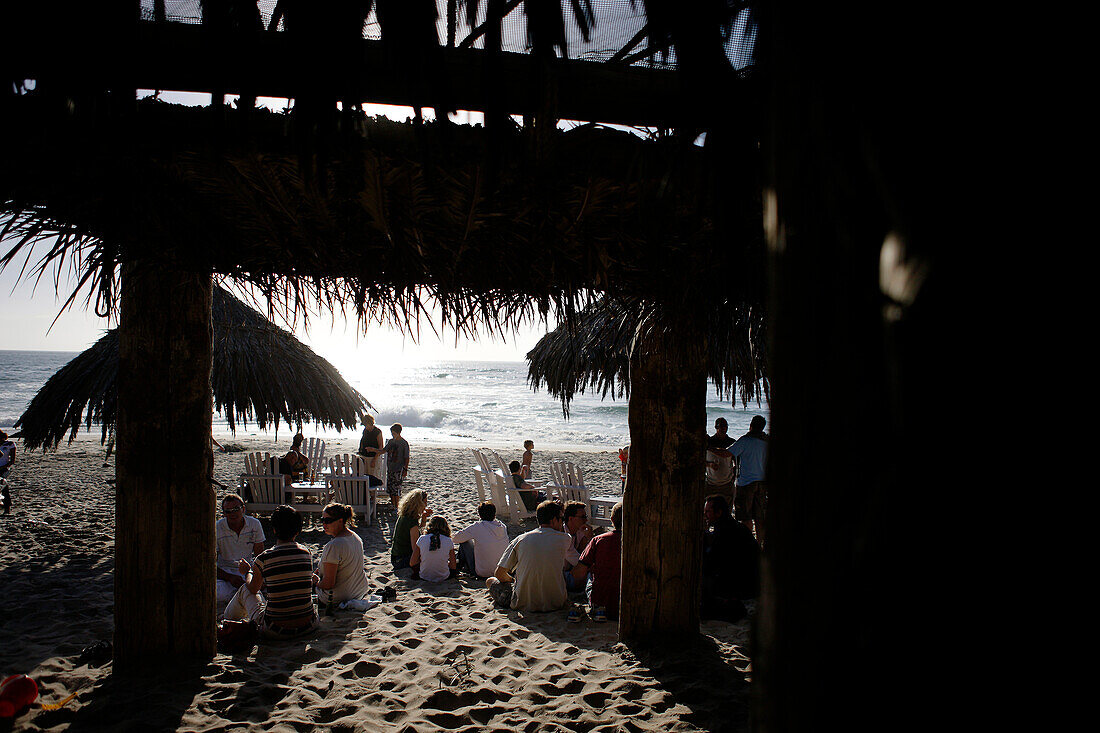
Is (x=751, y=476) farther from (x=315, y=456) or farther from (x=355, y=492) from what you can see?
(x=315, y=456)

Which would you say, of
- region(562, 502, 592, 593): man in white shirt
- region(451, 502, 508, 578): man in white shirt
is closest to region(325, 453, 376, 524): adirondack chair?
region(451, 502, 508, 578): man in white shirt

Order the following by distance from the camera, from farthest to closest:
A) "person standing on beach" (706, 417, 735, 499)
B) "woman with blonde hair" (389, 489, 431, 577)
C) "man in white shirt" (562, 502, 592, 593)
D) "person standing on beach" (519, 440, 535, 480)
→ "person standing on beach" (519, 440, 535, 480) → "person standing on beach" (706, 417, 735, 499) → "woman with blonde hair" (389, 489, 431, 577) → "man in white shirt" (562, 502, 592, 593)

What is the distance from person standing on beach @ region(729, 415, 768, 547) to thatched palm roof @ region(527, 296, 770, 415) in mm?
645

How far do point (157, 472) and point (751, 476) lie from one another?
19.2 feet

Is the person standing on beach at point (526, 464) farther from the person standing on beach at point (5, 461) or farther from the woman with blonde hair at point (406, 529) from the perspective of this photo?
the person standing on beach at point (5, 461)

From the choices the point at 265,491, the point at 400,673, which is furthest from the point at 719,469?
the point at 265,491

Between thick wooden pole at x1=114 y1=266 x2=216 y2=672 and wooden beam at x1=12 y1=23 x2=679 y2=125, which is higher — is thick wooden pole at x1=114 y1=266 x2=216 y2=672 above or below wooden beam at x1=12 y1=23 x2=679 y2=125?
below

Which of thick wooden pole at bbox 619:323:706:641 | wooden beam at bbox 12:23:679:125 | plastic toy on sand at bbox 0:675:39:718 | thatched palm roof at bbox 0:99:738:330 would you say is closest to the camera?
wooden beam at bbox 12:23:679:125

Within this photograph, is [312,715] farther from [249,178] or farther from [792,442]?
[792,442]

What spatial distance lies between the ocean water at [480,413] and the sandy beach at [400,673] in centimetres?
1335

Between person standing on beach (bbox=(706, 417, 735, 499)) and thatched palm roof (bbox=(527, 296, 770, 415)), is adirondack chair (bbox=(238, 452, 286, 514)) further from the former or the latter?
person standing on beach (bbox=(706, 417, 735, 499))

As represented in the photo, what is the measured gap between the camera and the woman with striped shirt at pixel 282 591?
426cm

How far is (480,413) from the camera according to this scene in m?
41.3

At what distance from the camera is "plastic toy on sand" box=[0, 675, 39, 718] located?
304cm
